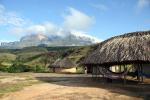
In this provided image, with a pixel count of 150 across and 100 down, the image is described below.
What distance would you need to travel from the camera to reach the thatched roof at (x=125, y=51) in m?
29.3

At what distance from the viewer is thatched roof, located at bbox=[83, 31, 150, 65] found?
1152 inches

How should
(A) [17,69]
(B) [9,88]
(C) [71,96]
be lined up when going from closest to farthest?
(C) [71,96]
(B) [9,88]
(A) [17,69]

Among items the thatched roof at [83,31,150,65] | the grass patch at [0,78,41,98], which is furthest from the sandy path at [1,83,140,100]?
the thatched roof at [83,31,150,65]

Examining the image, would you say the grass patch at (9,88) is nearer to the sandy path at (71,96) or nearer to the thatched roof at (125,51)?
the sandy path at (71,96)

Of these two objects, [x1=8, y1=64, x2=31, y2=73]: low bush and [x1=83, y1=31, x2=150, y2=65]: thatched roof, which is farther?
[x1=8, y1=64, x2=31, y2=73]: low bush

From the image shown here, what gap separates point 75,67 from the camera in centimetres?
6538

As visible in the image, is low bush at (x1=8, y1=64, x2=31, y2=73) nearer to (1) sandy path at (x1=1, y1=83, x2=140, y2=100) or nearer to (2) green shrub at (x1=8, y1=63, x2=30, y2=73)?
(2) green shrub at (x1=8, y1=63, x2=30, y2=73)

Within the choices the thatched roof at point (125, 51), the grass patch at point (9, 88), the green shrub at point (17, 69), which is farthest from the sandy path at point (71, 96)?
the green shrub at point (17, 69)

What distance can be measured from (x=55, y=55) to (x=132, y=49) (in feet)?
348

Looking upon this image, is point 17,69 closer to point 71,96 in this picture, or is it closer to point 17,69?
point 17,69

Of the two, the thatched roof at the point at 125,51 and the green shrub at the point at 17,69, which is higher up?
the thatched roof at the point at 125,51

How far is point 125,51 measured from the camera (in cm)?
3047

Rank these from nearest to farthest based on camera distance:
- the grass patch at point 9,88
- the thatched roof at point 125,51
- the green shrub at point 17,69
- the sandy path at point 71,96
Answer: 1. the sandy path at point 71,96
2. the grass patch at point 9,88
3. the thatched roof at point 125,51
4. the green shrub at point 17,69

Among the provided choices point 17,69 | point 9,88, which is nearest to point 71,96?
point 9,88
